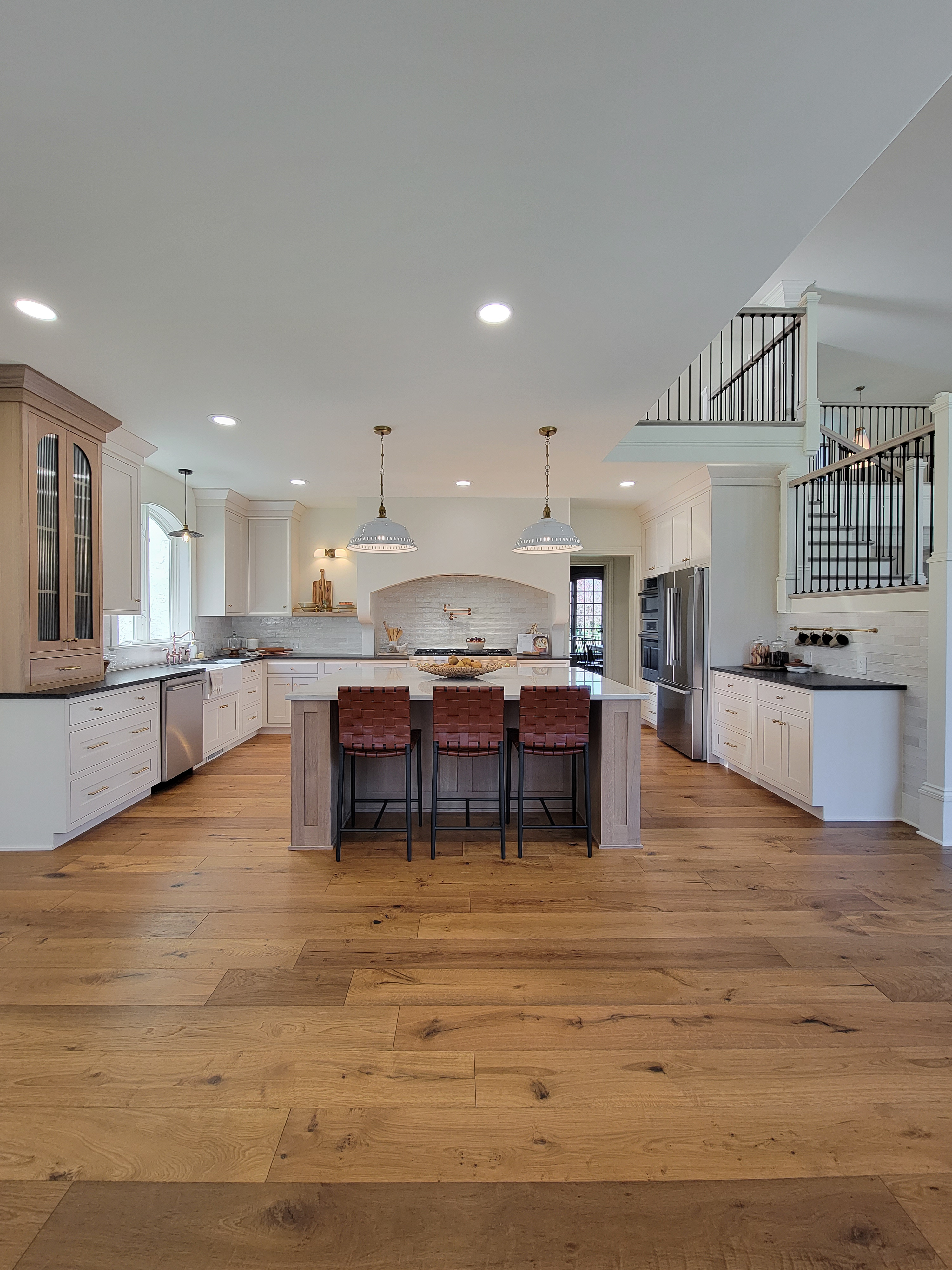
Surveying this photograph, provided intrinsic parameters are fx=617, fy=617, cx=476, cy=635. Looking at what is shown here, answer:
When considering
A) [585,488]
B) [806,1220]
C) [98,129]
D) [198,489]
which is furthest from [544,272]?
[198,489]

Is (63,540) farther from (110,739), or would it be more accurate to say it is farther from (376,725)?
(376,725)

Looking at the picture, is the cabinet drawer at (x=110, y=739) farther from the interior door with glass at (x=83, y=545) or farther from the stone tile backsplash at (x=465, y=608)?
the stone tile backsplash at (x=465, y=608)

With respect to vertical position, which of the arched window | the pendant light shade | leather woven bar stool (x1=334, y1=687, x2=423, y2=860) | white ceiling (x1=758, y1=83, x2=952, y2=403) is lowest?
leather woven bar stool (x1=334, y1=687, x2=423, y2=860)

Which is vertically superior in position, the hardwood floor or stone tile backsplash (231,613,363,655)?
stone tile backsplash (231,613,363,655)

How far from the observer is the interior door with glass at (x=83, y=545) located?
12.7 feet

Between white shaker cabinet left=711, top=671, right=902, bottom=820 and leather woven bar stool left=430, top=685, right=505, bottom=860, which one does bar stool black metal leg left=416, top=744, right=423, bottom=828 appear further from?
white shaker cabinet left=711, top=671, right=902, bottom=820

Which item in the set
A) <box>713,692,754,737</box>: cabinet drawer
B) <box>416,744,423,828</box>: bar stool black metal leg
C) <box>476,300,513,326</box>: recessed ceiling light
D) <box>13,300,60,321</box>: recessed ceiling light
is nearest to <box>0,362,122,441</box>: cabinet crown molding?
<box>13,300,60,321</box>: recessed ceiling light

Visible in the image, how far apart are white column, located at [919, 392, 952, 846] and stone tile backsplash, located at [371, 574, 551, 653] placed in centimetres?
418

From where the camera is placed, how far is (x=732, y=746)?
5180 mm

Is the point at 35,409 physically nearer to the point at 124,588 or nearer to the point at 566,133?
the point at 124,588

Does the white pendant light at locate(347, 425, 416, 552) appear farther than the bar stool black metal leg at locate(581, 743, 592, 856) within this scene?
Yes

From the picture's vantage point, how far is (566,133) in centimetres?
169

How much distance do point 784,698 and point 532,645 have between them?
325 cm

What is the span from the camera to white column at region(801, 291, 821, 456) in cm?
518
